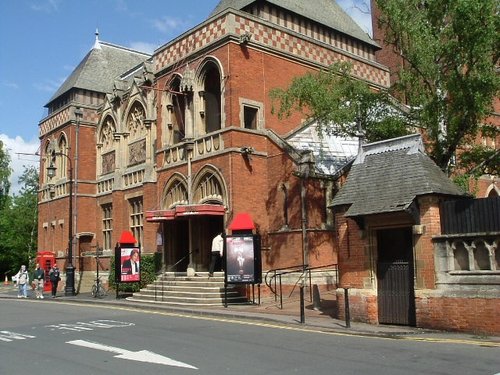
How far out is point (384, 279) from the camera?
1362 cm

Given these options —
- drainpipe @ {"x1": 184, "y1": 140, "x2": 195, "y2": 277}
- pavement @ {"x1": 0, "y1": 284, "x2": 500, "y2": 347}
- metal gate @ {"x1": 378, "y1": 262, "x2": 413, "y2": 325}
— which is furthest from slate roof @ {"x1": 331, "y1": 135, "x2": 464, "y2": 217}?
drainpipe @ {"x1": 184, "y1": 140, "x2": 195, "y2": 277}

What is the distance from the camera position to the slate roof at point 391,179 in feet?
42.3

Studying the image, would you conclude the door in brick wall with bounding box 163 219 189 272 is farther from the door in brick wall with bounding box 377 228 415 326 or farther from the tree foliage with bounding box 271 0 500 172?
the door in brick wall with bounding box 377 228 415 326

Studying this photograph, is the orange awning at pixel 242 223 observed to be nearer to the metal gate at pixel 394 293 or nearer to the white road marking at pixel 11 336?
the metal gate at pixel 394 293

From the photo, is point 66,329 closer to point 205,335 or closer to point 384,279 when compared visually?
point 205,335

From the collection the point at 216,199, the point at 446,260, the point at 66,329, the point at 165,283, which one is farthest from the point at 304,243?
the point at 66,329

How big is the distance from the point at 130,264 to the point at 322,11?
1576 centimetres

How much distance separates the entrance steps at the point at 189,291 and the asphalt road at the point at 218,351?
5.16m

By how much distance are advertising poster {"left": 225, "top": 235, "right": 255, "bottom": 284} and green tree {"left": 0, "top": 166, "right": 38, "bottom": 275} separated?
36.7 metres

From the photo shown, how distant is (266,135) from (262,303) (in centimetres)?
694

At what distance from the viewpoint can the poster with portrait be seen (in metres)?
18.6

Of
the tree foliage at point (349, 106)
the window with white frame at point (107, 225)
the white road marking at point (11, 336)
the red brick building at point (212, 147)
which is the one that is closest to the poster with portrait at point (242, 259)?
the red brick building at point (212, 147)

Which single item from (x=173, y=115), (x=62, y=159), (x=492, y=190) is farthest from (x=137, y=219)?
(x=492, y=190)

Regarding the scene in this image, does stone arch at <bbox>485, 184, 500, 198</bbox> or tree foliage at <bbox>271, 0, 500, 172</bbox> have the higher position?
tree foliage at <bbox>271, 0, 500, 172</bbox>
